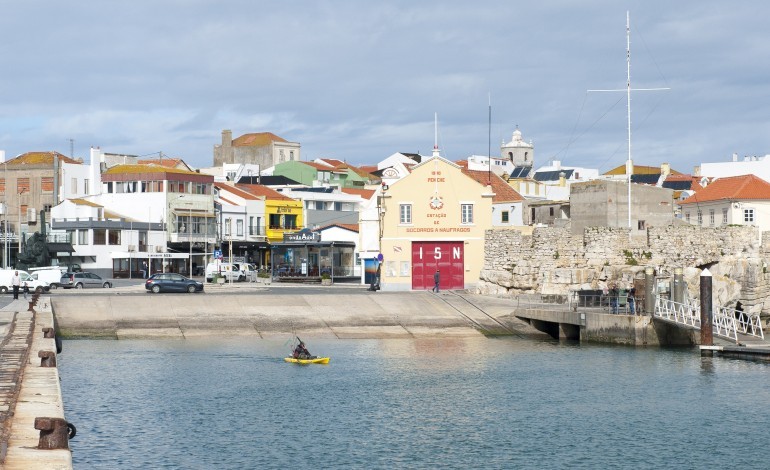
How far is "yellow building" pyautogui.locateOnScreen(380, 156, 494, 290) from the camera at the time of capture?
224ft

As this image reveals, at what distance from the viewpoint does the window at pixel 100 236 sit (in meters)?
102

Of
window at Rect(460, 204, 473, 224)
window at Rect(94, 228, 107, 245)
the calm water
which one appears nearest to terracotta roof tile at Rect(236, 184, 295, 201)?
window at Rect(94, 228, 107, 245)

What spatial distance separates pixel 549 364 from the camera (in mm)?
45812

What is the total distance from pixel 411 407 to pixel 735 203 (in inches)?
2006

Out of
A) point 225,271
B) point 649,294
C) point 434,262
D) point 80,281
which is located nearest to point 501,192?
point 434,262

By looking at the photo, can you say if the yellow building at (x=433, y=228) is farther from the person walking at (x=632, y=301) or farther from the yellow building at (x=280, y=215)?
Answer: the yellow building at (x=280, y=215)

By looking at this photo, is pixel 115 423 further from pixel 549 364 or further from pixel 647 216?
pixel 647 216

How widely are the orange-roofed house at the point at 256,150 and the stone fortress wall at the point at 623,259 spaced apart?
91.1m

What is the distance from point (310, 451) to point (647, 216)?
4727 centimetres

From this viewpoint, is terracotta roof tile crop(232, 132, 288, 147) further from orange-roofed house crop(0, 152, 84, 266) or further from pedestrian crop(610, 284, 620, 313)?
pedestrian crop(610, 284, 620, 313)

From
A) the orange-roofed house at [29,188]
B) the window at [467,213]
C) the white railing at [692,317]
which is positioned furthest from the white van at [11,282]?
the orange-roofed house at [29,188]

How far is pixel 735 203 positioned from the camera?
8038cm

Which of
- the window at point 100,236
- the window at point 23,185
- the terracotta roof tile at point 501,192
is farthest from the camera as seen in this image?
the window at point 23,185

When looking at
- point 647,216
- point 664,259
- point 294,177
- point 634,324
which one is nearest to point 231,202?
point 294,177
